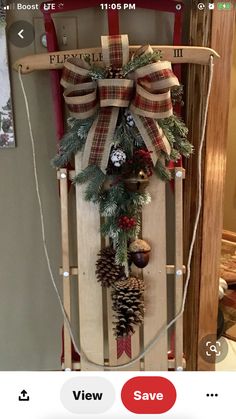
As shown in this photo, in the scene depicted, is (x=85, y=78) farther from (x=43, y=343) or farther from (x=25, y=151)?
(x=43, y=343)

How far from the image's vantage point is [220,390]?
0.56 m

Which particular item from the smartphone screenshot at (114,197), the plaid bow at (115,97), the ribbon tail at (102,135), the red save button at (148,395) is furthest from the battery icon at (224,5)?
the red save button at (148,395)

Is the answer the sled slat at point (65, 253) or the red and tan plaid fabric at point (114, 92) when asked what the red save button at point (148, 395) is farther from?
the red and tan plaid fabric at point (114, 92)

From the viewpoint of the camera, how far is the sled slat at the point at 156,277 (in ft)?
2.56

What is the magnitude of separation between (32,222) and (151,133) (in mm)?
336

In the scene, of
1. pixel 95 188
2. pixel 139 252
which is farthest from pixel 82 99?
pixel 139 252

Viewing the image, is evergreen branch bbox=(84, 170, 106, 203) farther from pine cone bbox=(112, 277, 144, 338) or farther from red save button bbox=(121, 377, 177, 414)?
red save button bbox=(121, 377, 177, 414)

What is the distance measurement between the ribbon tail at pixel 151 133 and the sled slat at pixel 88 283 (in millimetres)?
126

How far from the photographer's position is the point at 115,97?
69 cm

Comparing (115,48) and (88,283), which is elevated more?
(115,48)

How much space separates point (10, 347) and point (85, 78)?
0.61m

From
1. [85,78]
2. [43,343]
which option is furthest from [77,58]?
[43,343]

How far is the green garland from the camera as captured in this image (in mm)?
710

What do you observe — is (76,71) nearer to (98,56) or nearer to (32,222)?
(98,56)
